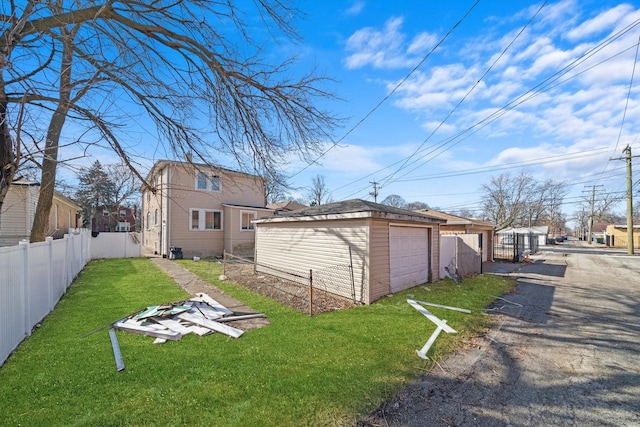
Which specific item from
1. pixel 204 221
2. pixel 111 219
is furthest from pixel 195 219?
pixel 111 219

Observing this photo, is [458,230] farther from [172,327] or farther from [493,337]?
[172,327]

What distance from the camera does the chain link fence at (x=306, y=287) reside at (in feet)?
23.0

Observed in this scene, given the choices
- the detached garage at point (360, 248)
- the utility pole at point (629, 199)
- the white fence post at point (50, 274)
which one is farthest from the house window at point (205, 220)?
the utility pole at point (629, 199)

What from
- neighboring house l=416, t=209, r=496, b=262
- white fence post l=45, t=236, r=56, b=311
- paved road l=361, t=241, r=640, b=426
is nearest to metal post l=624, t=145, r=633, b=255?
neighboring house l=416, t=209, r=496, b=262

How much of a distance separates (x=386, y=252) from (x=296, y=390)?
5.22 m

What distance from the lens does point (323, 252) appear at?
8.66m

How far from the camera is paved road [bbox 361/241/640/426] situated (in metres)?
2.91

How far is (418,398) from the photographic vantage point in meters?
3.19

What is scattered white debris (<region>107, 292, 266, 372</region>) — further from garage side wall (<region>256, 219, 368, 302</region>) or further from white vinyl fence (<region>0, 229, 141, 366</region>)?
garage side wall (<region>256, 219, 368, 302</region>)

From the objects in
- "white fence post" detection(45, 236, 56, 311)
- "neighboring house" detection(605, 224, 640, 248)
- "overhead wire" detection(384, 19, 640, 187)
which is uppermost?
"overhead wire" detection(384, 19, 640, 187)

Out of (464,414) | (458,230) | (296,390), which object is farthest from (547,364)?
(458,230)

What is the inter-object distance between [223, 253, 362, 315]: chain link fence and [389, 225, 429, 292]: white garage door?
150 cm

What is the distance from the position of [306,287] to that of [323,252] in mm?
1284

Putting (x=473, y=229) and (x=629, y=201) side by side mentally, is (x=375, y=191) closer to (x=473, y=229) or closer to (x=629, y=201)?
(x=473, y=229)
